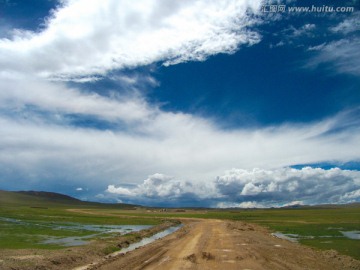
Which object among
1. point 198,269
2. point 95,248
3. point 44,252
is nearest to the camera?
point 198,269

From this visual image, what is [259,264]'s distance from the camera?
95.6ft

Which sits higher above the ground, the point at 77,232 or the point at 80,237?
the point at 77,232

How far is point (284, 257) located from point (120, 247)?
22852 mm

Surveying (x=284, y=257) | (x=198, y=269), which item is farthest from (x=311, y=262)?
(x=198, y=269)

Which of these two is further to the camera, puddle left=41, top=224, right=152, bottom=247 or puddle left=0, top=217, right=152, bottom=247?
puddle left=0, top=217, right=152, bottom=247

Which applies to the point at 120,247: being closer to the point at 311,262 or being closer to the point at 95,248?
the point at 95,248

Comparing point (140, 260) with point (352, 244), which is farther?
point (352, 244)

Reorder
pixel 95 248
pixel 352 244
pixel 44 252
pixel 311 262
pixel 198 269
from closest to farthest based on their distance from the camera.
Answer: pixel 198 269 → pixel 311 262 → pixel 44 252 → pixel 95 248 → pixel 352 244

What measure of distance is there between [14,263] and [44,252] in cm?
777

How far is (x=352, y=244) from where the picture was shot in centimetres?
4600

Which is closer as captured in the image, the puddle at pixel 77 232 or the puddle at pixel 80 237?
the puddle at pixel 80 237

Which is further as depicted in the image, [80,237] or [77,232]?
[77,232]

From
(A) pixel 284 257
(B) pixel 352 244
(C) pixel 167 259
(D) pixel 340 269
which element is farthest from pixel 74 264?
(B) pixel 352 244

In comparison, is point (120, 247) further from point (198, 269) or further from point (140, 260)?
point (198, 269)
